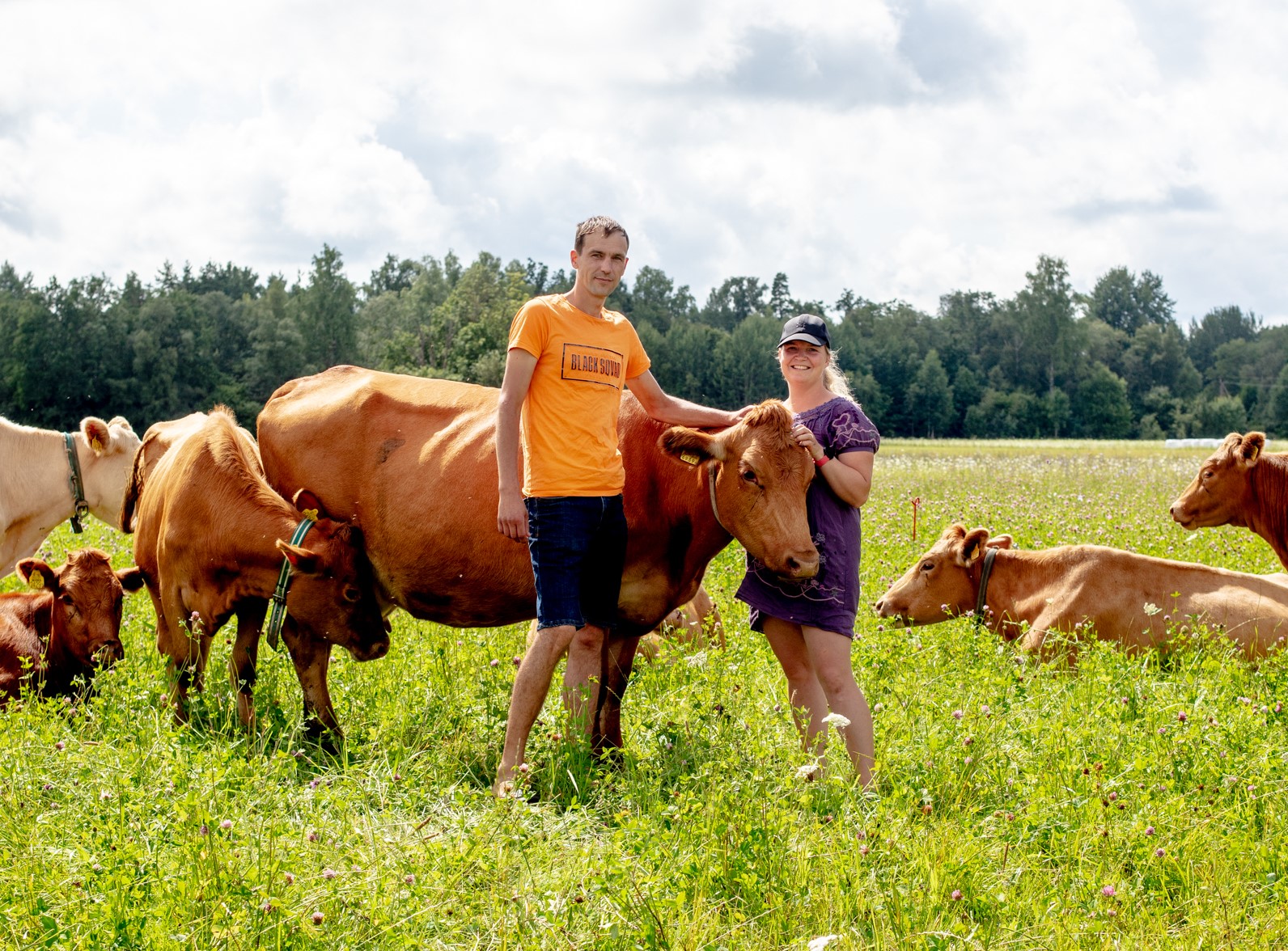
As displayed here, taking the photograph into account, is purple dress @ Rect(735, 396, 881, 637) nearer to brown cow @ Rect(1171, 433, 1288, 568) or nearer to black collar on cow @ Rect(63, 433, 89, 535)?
brown cow @ Rect(1171, 433, 1288, 568)

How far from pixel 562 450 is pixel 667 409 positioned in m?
0.86

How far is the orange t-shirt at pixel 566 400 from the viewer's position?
495 cm

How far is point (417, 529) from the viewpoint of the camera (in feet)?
19.7

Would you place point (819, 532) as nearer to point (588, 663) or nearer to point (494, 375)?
point (588, 663)

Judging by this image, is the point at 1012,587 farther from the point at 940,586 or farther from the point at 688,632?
the point at 688,632

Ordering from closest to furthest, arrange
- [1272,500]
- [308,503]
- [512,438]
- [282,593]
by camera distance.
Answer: [512,438] → [282,593] → [308,503] → [1272,500]

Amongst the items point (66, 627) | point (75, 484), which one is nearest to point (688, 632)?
point (66, 627)

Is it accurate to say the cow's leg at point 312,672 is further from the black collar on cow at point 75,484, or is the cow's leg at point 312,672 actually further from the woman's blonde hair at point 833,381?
the black collar on cow at point 75,484

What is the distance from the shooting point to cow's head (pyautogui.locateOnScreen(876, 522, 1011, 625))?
8320 mm

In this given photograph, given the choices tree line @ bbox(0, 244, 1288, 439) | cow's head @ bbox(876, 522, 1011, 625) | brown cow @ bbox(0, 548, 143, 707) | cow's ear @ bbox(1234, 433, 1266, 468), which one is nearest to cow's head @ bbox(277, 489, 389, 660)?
brown cow @ bbox(0, 548, 143, 707)

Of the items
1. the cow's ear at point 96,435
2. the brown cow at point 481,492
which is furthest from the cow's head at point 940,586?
the cow's ear at point 96,435

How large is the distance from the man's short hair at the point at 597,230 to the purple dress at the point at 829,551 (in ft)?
3.97

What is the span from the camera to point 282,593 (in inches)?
235

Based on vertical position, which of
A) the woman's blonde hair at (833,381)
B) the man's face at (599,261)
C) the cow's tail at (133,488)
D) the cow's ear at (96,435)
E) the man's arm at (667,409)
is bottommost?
the cow's tail at (133,488)
